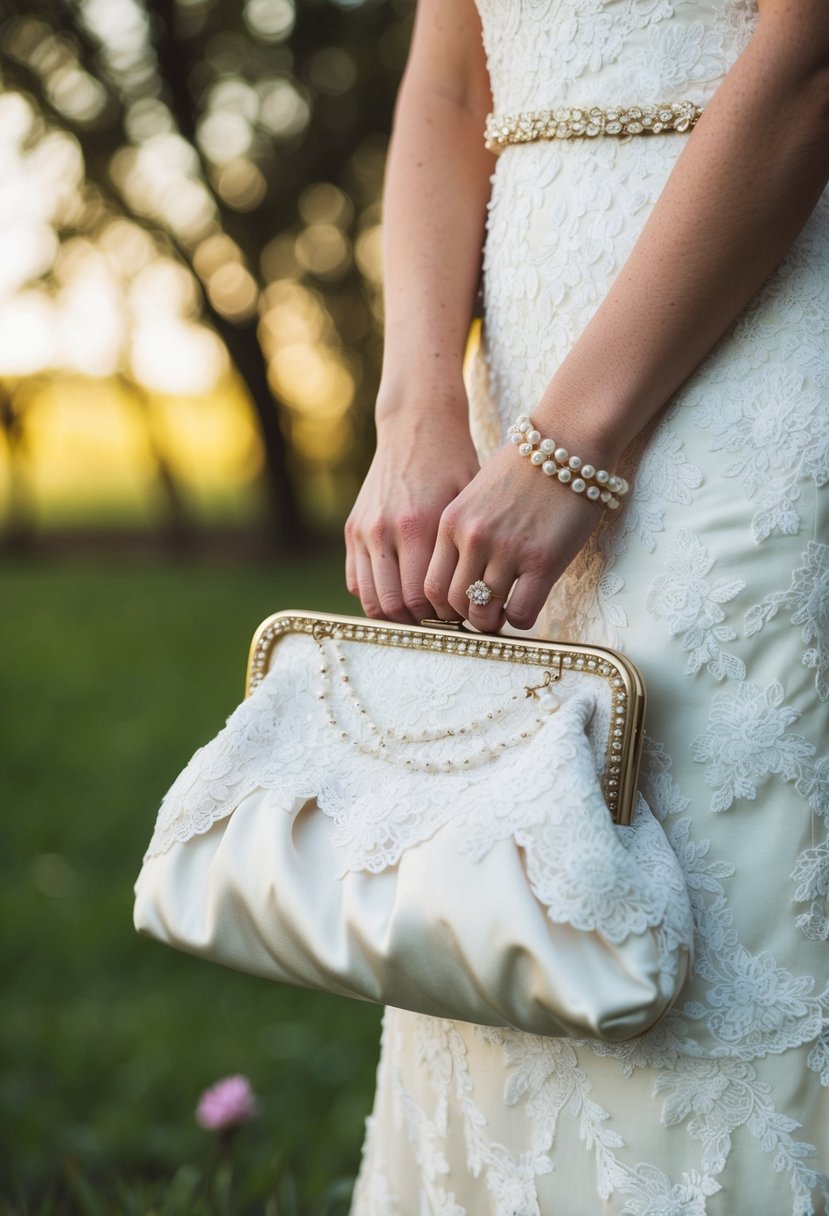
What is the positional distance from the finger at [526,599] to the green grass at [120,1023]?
1273 mm

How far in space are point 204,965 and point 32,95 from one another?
9.25m

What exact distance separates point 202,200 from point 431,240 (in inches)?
413

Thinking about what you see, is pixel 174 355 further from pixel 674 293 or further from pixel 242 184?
pixel 674 293

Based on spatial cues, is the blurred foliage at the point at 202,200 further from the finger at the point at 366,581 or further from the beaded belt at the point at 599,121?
the finger at the point at 366,581

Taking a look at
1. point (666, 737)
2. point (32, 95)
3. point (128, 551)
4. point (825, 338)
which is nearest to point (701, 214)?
point (825, 338)

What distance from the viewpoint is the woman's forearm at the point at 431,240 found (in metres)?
1.37

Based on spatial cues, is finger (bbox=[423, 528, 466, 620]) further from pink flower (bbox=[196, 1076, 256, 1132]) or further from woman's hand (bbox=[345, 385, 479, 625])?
pink flower (bbox=[196, 1076, 256, 1132])

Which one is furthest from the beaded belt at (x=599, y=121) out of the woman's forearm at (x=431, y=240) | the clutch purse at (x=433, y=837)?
the clutch purse at (x=433, y=837)

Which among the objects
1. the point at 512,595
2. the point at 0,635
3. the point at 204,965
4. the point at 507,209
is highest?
the point at 507,209

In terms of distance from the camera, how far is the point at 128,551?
13.7m

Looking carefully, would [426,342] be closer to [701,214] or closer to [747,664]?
[701,214]

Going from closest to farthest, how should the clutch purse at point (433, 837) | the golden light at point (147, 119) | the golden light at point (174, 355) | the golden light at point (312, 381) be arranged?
the clutch purse at point (433, 837)
the golden light at point (147, 119)
the golden light at point (174, 355)
the golden light at point (312, 381)

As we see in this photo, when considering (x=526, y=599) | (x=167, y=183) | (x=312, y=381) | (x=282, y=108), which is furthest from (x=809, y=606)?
(x=312, y=381)

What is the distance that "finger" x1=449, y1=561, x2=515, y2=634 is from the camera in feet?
3.74
